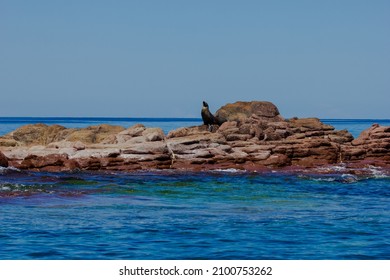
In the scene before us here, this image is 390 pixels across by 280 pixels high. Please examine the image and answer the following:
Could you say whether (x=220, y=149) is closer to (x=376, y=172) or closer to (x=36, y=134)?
(x=376, y=172)

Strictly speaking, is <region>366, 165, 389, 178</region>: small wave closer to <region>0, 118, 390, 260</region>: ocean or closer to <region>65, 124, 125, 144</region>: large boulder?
<region>0, 118, 390, 260</region>: ocean

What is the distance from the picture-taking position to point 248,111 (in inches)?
3029

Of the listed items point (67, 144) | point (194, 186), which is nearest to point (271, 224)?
point (194, 186)

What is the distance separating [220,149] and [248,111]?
20.8 meters

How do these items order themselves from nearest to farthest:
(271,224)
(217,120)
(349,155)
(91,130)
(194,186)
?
(271,224), (194,186), (349,155), (217,120), (91,130)

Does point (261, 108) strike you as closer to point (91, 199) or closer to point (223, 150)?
point (223, 150)

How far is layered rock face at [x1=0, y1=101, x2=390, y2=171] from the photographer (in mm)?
53594

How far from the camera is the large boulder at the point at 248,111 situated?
7269 cm

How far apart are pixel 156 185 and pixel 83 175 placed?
23.3 ft

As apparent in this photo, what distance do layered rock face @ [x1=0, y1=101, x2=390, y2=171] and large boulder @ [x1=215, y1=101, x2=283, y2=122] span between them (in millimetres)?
1855

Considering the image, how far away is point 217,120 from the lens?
70562 millimetres

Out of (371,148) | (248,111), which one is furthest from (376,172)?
(248,111)

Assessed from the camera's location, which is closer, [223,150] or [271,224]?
[271,224]

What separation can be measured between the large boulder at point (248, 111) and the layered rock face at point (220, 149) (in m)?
1.85
